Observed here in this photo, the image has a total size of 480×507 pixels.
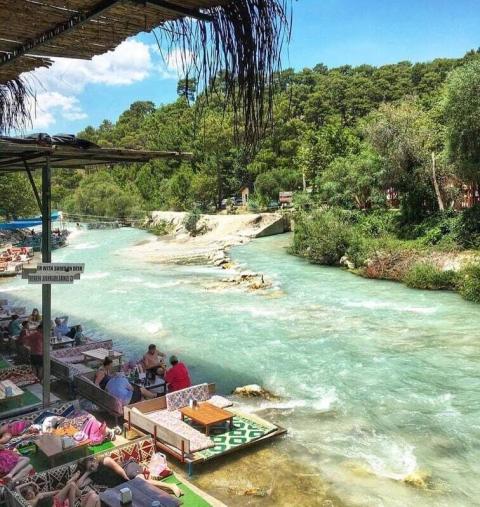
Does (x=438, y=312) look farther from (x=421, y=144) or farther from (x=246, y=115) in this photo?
(x=246, y=115)

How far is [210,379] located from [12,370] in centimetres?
419

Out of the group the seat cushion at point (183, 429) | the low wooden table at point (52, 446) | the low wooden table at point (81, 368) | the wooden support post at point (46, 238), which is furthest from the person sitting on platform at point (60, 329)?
the low wooden table at point (52, 446)

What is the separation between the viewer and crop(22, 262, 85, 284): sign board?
6.23 meters

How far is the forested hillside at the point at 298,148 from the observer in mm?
28094

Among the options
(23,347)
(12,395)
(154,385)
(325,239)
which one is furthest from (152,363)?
(325,239)

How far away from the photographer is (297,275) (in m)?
26.1

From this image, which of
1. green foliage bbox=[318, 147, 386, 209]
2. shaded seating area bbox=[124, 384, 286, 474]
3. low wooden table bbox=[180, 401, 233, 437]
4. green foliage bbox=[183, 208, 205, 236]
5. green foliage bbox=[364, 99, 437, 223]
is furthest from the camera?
green foliage bbox=[183, 208, 205, 236]

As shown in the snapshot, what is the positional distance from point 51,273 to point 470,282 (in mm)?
17078

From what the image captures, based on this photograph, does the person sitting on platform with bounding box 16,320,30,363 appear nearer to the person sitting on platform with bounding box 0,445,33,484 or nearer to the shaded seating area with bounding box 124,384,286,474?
the shaded seating area with bounding box 124,384,286,474

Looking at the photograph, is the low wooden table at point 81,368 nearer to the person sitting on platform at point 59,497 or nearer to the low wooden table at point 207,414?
the low wooden table at point 207,414

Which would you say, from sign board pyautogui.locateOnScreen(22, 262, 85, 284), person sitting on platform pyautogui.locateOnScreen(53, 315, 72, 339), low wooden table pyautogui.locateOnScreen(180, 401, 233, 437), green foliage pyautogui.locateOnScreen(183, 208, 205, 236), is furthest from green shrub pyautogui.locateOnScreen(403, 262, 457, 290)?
Answer: green foliage pyautogui.locateOnScreen(183, 208, 205, 236)

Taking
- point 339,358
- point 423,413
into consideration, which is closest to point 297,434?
point 423,413

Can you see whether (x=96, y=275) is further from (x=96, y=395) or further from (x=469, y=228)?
(x=96, y=395)

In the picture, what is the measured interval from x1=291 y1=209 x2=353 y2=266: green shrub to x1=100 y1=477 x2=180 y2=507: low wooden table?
77.1ft
